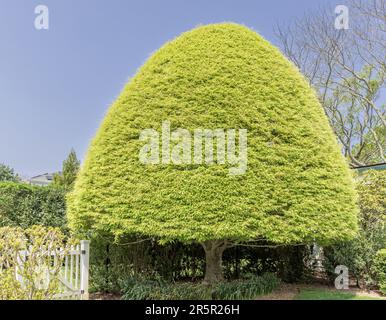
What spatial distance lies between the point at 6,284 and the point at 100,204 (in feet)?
6.20

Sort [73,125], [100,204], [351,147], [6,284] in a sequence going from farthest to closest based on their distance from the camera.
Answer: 1. [351,147]
2. [73,125]
3. [100,204]
4. [6,284]

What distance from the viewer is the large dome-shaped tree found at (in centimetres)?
556

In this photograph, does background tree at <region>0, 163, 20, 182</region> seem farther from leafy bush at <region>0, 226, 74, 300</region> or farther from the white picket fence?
leafy bush at <region>0, 226, 74, 300</region>

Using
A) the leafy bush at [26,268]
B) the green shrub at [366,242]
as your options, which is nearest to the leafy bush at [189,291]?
the leafy bush at [26,268]

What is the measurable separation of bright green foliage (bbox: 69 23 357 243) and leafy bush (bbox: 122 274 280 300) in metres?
1.45

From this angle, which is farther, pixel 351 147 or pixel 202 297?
pixel 351 147

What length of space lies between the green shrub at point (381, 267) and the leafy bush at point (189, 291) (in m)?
2.59

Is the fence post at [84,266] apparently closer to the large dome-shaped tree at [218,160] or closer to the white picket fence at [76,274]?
the white picket fence at [76,274]

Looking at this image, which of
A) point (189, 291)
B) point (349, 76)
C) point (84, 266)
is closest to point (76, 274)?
A: point (84, 266)

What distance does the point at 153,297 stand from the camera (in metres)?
6.43

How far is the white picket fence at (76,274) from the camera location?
6.78m

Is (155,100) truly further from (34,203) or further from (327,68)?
(327,68)

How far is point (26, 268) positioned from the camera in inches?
202

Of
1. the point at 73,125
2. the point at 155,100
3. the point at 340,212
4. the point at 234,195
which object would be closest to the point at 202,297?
the point at 234,195
